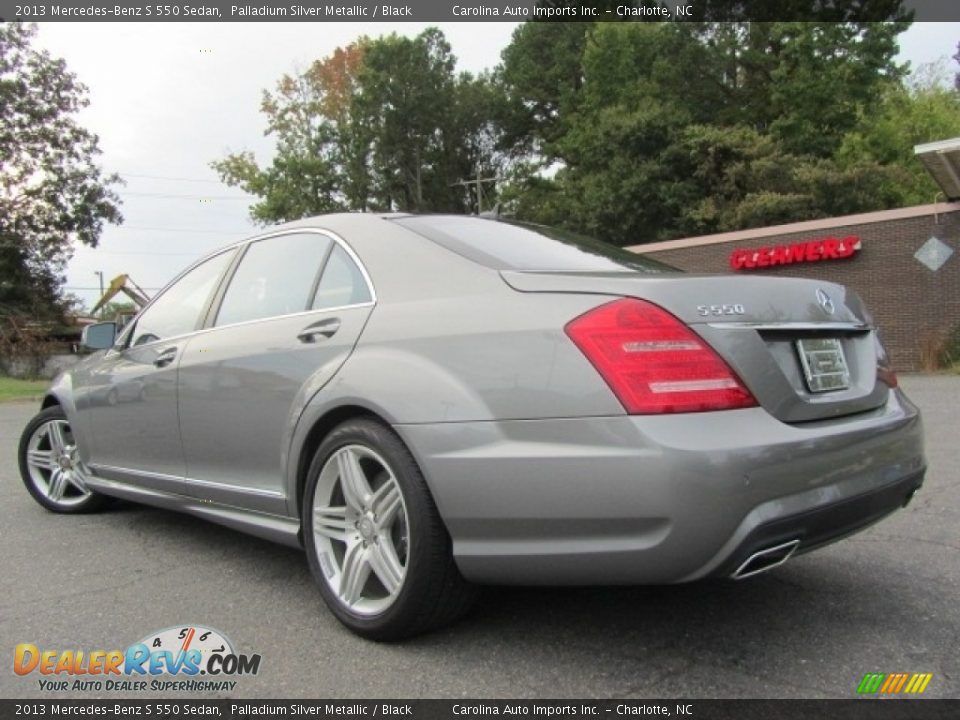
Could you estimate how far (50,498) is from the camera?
4809 millimetres

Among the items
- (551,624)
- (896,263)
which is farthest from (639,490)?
(896,263)

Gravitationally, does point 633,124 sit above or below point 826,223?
above

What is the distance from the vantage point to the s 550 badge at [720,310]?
227 centimetres

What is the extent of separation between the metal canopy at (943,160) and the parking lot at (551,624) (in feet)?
40.0

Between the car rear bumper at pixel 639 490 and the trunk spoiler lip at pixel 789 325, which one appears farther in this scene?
the trunk spoiler lip at pixel 789 325

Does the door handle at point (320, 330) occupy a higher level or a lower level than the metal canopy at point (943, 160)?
lower

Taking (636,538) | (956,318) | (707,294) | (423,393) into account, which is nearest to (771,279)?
(707,294)

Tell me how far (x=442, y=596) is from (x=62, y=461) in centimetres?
333

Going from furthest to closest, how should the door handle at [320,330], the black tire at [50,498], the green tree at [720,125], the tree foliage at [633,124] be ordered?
the tree foliage at [633,124], the green tree at [720,125], the black tire at [50,498], the door handle at [320,330]

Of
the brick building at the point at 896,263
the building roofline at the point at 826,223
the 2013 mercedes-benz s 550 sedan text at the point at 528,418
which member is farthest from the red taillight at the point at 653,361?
the building roofline at the point at 826,223

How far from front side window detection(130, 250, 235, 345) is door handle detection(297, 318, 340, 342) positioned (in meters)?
1.00

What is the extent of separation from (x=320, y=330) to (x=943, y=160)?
14810 mm

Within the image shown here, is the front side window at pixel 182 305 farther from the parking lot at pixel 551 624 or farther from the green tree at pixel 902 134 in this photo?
the green tree at pixel 902 134

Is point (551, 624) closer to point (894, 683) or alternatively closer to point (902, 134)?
point (894, 683)
